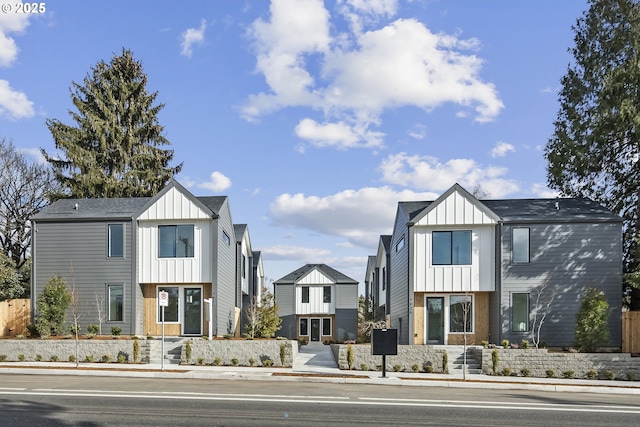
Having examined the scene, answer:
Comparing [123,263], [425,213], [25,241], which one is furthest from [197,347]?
[25,241]

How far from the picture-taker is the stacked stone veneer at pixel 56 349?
2162cm

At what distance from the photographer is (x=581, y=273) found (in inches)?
957

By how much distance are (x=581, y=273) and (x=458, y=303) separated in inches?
216

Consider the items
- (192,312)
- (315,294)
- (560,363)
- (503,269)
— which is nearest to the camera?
(560,363)

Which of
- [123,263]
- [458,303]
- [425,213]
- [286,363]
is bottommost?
[286,363]

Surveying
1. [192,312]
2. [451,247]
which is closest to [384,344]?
[451,247]

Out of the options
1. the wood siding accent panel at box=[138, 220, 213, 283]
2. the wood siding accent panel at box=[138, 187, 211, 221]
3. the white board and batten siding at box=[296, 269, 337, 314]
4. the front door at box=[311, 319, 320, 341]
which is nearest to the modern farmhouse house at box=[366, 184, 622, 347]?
the wood siding accent panel at box=[138, 220, 213, 283]

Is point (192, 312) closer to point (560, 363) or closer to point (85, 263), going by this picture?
point (85, 263)

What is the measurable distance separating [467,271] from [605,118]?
10015 millimetres

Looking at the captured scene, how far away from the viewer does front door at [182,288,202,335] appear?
25.9 metres

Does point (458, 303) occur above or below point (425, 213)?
below

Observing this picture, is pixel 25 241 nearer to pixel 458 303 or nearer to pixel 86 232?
pixel 86 232

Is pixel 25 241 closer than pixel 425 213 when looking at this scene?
No

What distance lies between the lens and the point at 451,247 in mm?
25125
